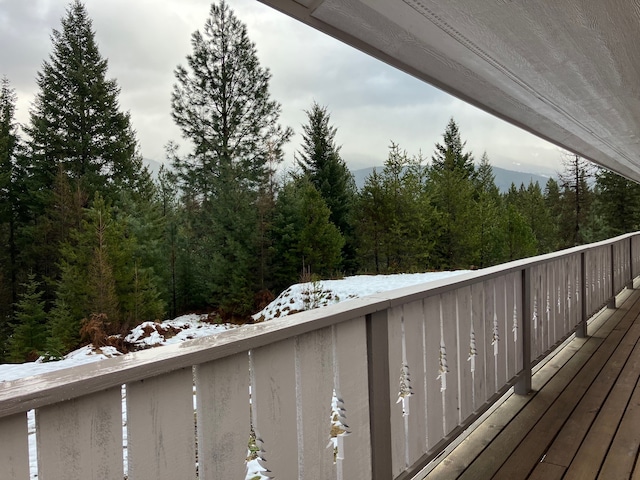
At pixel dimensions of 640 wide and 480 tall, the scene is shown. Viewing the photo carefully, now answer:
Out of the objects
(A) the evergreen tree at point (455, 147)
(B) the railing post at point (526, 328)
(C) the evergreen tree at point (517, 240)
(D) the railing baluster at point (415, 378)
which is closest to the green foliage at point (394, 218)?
(C) the evergreen tree at point (517, 240)

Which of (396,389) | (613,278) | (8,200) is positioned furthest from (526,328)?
(8,200)

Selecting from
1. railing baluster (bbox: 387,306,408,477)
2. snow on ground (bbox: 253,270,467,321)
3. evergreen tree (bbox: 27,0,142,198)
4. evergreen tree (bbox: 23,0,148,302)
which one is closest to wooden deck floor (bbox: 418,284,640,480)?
railing baluster (bbox: 387,306,408,477)

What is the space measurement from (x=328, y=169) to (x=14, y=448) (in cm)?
1896

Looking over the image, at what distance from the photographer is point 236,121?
17.7 meters

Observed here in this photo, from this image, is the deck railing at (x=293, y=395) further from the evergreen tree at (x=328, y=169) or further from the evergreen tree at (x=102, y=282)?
the evergreen tree at (x=328, y=169)

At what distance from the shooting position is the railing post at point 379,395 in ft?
4.66

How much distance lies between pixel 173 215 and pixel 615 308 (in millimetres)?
15451

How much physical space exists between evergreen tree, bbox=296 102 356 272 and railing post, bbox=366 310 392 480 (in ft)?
55.8

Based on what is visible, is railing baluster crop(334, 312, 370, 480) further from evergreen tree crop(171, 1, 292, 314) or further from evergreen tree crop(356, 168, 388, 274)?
evergreen tree crop(356, 168, 388, 274)

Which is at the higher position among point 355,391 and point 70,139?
point 70,139

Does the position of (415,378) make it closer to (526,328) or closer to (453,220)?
(526,328)

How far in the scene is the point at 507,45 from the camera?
166 centimetres

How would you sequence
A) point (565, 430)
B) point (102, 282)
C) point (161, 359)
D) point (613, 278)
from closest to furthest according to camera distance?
point (161, 359)
point (565, 430)
point (613, 278)
point (102, 282)

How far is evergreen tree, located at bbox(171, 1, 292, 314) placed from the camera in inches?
669
